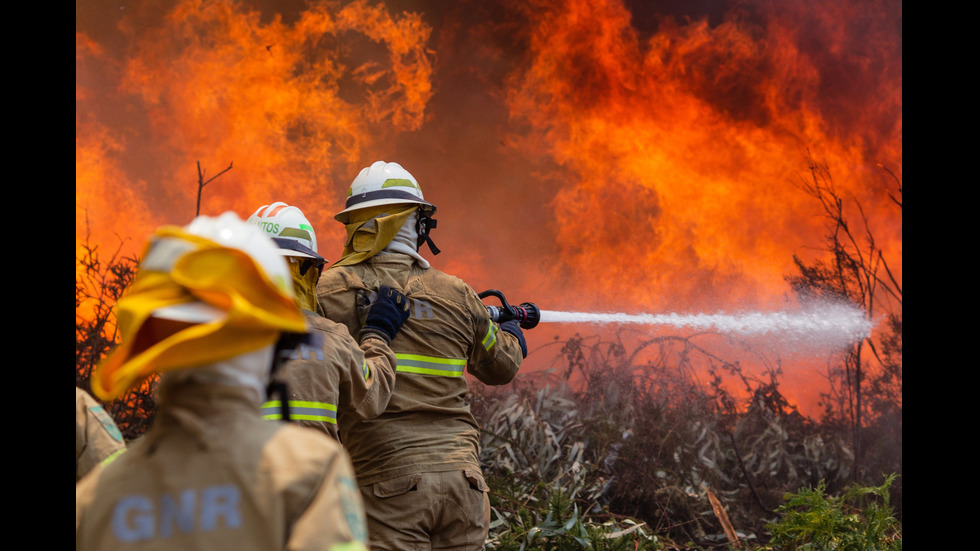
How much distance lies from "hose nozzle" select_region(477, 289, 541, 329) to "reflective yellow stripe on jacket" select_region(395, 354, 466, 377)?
1.86ft

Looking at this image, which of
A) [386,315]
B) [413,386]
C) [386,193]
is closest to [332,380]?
[386,315]

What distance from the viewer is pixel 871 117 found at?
28.8 feet

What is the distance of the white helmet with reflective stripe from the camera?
12.5ft

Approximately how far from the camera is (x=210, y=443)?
158 cm

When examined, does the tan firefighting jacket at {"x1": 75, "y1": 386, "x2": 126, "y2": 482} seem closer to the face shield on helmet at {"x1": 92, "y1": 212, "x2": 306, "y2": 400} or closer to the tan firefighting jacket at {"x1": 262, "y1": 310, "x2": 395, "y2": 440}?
the face shield on helmet at {"x1": 92, "y1": 212, "x2": 306, "y2": 400}

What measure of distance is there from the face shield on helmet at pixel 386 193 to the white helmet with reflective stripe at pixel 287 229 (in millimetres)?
406

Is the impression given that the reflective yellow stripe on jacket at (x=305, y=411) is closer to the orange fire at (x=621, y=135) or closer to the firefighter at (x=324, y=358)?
the firefighter at (x=324, y=358)

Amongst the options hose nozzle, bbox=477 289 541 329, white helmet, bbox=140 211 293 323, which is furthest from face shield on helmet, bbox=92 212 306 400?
hose nozzle, bbox=477 289 541 329

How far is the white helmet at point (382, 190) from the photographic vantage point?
14.5ft

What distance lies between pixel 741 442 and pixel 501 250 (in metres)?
3.12

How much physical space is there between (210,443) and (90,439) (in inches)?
27.6

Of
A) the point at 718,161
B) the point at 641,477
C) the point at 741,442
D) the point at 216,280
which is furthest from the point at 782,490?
the point at 216,280

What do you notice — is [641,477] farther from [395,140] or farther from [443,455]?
[395,140]

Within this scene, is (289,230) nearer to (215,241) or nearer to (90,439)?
(90,439)
